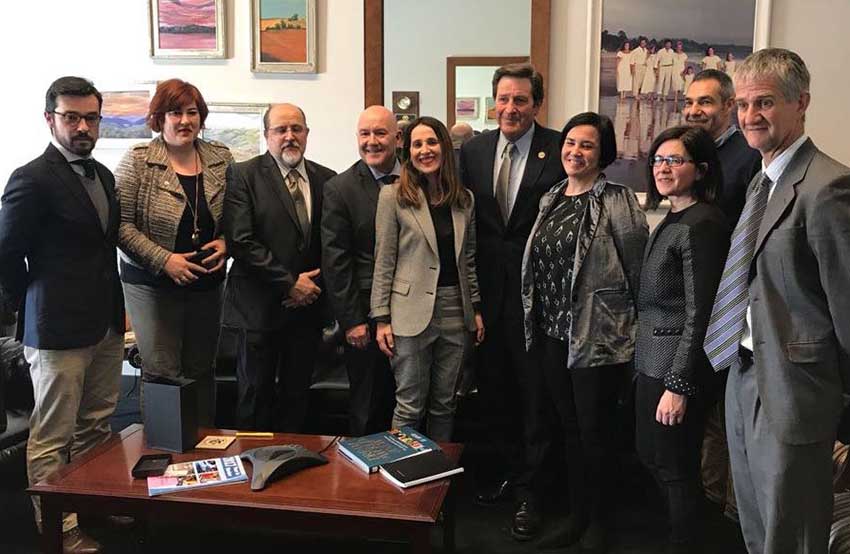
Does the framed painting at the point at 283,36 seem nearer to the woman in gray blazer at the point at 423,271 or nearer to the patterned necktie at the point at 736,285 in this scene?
the woman in gray blazer at the point at 423,271

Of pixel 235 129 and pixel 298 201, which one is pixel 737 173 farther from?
pixel 235 129

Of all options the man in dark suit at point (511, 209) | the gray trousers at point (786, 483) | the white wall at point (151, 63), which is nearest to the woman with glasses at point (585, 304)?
the man in dark suit at point (511, 209)

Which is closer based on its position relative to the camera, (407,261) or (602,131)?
(602,131)

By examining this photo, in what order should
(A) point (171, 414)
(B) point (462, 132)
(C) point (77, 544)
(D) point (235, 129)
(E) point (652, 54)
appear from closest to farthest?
1. (A) point (171, 414)
2. (C) point (77, 544)
3. (E) point (652, 54)
4. (B) point (462, 132)
5. (D) point (235, 129)

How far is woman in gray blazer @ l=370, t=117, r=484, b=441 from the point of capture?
2.55 m

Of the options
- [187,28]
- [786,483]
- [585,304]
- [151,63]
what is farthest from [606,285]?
[151,63]

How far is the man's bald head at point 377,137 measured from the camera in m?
2.65

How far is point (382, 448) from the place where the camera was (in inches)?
89.4

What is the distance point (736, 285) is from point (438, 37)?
2.50 m

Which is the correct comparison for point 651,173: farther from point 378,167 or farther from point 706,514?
point 706,514

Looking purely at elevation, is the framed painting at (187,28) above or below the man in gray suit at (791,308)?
above

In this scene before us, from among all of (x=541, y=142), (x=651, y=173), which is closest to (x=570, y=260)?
(x=651, y=173)

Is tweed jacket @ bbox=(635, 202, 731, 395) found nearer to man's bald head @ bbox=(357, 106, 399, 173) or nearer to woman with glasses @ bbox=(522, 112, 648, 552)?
woman with glasses @ bbox=(522, 112, 648, 552)

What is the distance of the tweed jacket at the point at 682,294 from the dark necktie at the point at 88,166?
1842 millimetres
